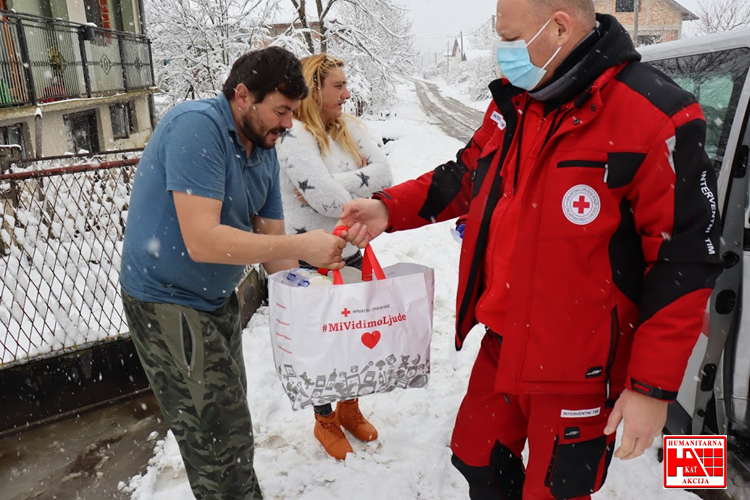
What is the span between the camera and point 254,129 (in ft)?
6.79

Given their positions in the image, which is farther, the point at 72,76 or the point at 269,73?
the point at 72,76

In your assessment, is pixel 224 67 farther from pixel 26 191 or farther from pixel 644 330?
pixel 644 330

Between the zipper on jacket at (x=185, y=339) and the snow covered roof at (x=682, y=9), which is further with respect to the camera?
the snow covered roof at (x=682, y=9)

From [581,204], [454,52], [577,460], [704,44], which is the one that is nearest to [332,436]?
[577,460]

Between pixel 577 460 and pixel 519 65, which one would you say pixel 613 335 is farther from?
pixel 519 65

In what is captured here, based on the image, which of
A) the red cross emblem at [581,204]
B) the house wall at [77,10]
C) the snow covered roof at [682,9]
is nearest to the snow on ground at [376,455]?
the red cross emblem at [581,204]

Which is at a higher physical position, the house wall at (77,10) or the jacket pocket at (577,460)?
the house wall at (77,10)

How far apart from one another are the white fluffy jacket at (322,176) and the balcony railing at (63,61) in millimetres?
8067

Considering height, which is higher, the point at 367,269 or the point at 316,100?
the point at 316,100

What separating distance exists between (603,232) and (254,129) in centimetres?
131

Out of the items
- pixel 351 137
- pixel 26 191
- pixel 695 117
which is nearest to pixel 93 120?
pixel 26 191

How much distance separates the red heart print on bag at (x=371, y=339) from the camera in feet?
7.08

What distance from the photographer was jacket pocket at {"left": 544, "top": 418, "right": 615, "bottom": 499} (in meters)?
1.80

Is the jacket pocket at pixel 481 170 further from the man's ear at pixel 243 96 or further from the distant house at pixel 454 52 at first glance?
the distant house at pixel 454 52
